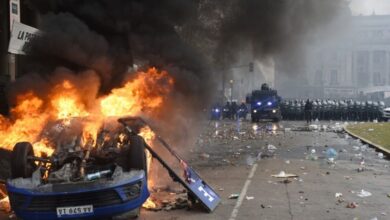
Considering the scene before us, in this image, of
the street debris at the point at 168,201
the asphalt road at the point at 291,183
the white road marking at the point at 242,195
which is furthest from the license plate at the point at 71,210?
the white road marking at the point at 242,195

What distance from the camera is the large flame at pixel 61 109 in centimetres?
806

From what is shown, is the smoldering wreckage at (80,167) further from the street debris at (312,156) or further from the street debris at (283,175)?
the street debris at (312,156)

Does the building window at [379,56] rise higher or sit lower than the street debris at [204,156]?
higher

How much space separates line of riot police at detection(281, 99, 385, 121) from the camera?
140ft

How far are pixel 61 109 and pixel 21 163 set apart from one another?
2029 millimetres

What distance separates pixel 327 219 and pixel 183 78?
14.8 feet

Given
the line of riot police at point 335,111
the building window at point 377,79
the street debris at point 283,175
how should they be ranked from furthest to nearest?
the building window at point 377,79 → the line of riot police at point 335,111 → the street debris at point 283,175

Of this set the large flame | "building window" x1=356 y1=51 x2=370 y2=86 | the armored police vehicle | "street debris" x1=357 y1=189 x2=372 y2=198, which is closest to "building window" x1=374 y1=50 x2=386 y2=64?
"building window" x1=356 y1=51 x2=370 y2=86

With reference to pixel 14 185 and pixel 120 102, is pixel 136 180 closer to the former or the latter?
pixel 14 185

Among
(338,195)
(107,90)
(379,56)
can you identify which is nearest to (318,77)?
(379,56)

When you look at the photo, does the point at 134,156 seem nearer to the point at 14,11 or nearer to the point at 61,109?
the point at 61,109

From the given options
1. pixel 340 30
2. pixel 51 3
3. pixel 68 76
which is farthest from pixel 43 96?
pixel 340 30

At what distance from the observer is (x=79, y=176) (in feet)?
20.4

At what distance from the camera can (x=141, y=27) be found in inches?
398
